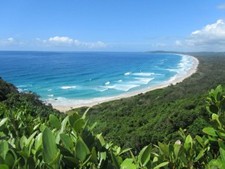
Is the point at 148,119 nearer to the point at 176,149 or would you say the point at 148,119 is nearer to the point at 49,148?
the point at 176,149

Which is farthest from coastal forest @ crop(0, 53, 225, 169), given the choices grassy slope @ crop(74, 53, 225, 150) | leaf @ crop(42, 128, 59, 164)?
grassy slope @ crop(74, 53, 225, 150)

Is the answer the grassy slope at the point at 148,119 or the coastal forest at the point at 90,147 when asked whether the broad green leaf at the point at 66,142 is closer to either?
the coastal forest at the point at 90,147

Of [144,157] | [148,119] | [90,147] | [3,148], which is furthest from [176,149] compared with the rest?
[148,119]

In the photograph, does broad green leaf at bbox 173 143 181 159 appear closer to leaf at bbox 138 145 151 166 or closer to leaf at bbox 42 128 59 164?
leaf at bbox 138 145 151 166

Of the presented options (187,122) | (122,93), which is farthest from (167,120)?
(122,93)

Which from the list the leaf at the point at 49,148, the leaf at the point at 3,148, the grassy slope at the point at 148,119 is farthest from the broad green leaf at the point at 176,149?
the grassy slope at the point at 148,119
